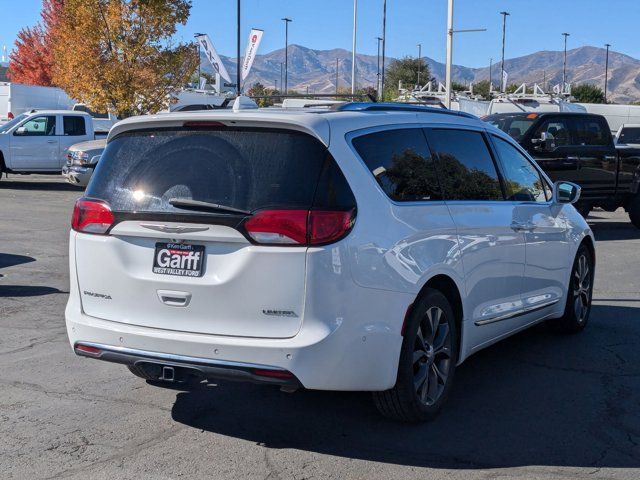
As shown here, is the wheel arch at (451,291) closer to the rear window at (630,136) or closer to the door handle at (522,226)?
the door handle at (522,226)

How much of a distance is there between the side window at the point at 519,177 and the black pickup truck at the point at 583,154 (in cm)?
769

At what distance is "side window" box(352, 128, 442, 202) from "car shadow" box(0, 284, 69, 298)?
5.10m

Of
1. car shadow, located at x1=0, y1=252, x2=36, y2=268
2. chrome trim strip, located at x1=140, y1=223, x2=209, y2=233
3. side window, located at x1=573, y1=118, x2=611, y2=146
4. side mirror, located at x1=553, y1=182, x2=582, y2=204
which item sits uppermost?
side window, located at x1=573, y1=118, x2=611, y2=146

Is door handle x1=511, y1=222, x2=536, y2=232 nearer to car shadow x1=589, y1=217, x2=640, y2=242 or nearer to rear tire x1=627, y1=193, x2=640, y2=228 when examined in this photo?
car shadow x1=589, y1=217, x2=640, y2=242

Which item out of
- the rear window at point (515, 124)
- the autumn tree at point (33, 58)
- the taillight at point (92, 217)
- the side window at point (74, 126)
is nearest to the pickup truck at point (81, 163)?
the side window at point (74, 126)

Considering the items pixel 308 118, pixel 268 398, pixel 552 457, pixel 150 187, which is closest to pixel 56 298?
pixel 268 398

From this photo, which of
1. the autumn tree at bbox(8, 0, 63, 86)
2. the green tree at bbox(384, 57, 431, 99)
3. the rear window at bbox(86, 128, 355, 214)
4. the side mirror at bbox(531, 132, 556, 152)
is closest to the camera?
the rear window at bbox(86, 128, 355, 214)

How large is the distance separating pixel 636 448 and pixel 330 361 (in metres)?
1.82

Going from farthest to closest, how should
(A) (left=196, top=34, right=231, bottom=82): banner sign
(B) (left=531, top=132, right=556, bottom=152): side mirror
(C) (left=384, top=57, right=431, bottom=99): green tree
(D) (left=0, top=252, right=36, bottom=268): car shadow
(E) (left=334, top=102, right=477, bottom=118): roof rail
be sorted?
(C) (left=384, top=57, right=431, bottom=99): green tree < (A) (left=196, top=34, right=231, bottom=82): banner sign < (B) (left=531, top=132, right=556, bottom=152): side mirror < (D) (left=0, top=252, right=36, bottom=268): car shadow < (E) (left=334, top=102, right=477, bottom=118): roof rail

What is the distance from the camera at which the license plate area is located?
15.5 feet

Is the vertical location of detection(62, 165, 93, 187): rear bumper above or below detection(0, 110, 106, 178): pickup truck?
below

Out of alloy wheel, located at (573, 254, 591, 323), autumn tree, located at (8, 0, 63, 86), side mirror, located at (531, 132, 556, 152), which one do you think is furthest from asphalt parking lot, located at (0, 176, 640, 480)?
autumn tree, located at (8, 0, 63, 86)

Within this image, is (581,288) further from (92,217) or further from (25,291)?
(25,291)

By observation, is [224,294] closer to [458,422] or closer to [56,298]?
[458,422]
